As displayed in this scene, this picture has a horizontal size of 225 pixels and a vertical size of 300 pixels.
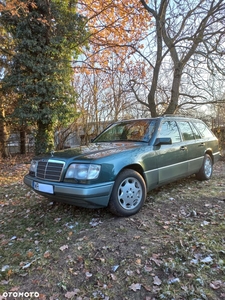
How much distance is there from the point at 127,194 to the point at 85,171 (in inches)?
31.8

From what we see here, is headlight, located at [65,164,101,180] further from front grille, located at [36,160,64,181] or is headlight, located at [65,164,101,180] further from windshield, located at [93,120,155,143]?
windshield, located at [93,120,155,143]

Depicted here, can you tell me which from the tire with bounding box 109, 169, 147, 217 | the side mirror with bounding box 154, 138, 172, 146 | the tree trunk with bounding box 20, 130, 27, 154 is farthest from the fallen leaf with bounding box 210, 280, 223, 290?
the tree trunk with bounding box 20, 130, 27, 154

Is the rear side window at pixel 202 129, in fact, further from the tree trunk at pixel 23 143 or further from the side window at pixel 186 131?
the tree trunk at pixel 23 143

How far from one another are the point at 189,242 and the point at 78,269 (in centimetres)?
137

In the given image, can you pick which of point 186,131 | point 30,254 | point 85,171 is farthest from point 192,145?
point 30,254

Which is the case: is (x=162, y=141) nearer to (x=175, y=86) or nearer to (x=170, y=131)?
(x=170, y=131)

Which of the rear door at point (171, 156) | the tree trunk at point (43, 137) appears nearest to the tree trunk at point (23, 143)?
the tree trunk at point (43, 137)

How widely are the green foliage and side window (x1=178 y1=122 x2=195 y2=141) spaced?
17.4 feet

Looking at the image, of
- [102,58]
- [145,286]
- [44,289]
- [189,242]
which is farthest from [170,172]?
[102,58]

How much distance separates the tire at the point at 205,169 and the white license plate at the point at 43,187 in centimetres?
385

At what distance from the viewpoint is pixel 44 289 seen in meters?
2.04

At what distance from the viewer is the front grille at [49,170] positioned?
3.17 metres

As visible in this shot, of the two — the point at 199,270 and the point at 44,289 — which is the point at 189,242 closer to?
the point at 199,270

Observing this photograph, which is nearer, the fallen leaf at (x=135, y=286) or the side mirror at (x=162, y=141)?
the fallen leaf at (x=135, y=286)
